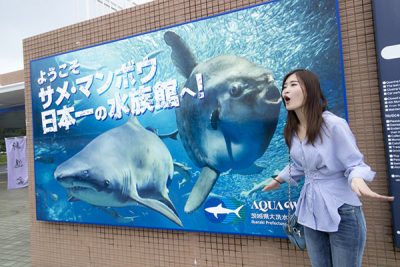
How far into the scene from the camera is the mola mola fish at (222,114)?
2.86 metres

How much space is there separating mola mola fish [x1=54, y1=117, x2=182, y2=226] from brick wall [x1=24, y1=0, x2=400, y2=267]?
0.37m

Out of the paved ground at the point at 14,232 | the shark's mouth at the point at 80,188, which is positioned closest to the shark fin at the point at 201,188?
the shark's mouth at the point at 80,188

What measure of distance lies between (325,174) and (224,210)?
4.41 feet

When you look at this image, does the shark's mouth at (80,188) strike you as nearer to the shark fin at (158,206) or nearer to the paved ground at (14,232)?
the shark fin at (158,206)

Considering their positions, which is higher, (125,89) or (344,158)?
(125,89)

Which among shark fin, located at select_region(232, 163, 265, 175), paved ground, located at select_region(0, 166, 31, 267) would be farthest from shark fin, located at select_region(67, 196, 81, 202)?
shark fin, located at select_region(232, 163, 265, 175)

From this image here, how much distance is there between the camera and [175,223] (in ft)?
10.8

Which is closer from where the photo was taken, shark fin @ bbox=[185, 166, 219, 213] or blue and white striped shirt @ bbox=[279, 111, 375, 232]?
blue and white striped shirt @ bbox=[279, 111, 375, 232]

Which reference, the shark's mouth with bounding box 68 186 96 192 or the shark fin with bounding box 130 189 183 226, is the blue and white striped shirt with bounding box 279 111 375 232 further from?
the shark's mouth with bounding box 68 186 96 192

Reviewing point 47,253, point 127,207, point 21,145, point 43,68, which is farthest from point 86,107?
point 21,145

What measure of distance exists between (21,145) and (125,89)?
27.4 feet

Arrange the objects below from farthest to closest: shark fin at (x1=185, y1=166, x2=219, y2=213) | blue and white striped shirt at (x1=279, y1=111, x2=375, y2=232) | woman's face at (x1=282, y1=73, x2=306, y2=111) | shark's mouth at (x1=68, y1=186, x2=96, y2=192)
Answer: shark's mouth at (x1=68, y1=186, x2=96, y2=192) < shark fin at (x1=185, y1=166, x2=219, y2=213) < woman's face at (x1=282, y1=73, x2=306, y2=111) < blue and white striped shirt at (x1=279, y1=111, x2=375, y2=232)

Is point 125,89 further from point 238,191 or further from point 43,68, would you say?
point 238,191

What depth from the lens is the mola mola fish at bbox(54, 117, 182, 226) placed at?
3342 mm
